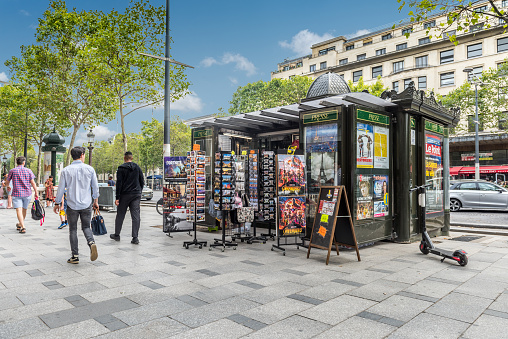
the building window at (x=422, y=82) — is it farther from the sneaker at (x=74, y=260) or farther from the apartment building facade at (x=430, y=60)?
the sneaker at (x=74, y=260)

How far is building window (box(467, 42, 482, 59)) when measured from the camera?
40334mm

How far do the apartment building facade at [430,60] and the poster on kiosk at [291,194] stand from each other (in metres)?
29.0

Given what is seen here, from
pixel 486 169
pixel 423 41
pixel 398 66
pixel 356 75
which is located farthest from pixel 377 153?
pixel 356 75

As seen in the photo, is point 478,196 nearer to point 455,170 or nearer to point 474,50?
point 455,170

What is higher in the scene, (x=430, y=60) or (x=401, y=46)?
(x=401, y=46)

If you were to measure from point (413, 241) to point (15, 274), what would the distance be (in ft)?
25.5

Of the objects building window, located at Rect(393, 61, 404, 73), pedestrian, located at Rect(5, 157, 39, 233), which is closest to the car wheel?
pedestrian, located at Rect(5, 157, 39, 233)

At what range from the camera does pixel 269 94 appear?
114ft

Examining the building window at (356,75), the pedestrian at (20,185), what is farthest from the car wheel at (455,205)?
the building window at (356,75)

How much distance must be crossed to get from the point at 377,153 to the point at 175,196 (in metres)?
4.73

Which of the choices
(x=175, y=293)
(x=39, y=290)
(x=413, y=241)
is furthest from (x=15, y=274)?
(x=413, y=241)

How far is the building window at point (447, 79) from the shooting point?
139 feet

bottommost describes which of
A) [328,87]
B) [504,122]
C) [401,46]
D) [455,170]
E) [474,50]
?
[455,170]

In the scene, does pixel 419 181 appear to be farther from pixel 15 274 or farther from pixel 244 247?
pixel 15 274
